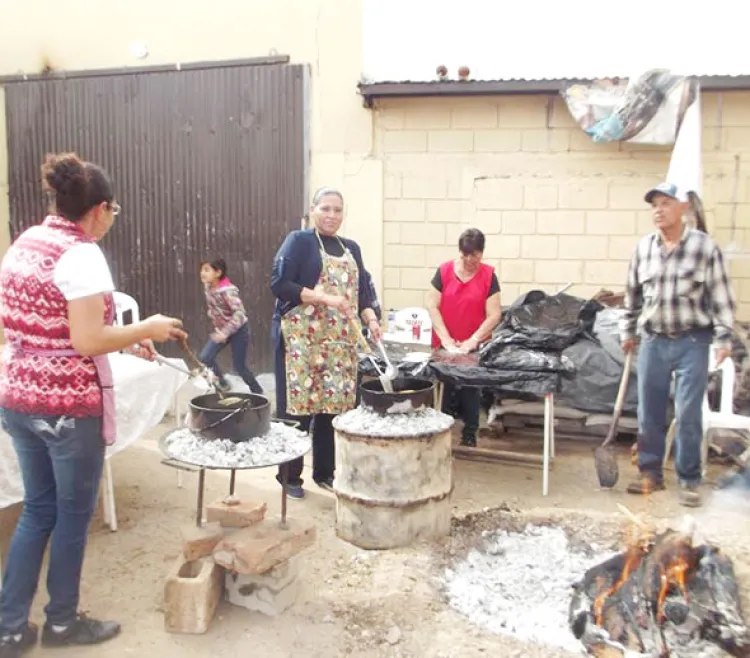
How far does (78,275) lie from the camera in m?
2.91

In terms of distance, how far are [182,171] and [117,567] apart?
5.60 metres

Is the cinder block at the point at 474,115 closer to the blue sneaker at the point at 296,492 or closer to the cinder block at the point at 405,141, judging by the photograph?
the cinder block at the point at 405,141

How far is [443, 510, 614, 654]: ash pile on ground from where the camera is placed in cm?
354

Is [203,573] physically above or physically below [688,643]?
above

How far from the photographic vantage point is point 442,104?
775 cm

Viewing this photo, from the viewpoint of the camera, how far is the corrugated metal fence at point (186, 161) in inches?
331

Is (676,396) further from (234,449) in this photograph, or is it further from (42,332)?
(42,332)

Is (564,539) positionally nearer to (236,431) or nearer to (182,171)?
(236,431)

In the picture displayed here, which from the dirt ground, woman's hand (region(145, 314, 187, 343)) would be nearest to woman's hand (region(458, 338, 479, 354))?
the dirt ground

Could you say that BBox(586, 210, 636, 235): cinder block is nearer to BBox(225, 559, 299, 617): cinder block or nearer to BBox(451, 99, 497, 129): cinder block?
BBox(451, 99, 497, 129): cinder block

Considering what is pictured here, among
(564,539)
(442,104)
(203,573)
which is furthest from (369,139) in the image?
(203,573)

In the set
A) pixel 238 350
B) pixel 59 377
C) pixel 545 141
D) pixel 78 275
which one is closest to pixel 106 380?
pixel 59 377

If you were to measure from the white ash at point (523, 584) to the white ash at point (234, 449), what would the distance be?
115 centimetres

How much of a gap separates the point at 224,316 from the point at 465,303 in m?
2.76
